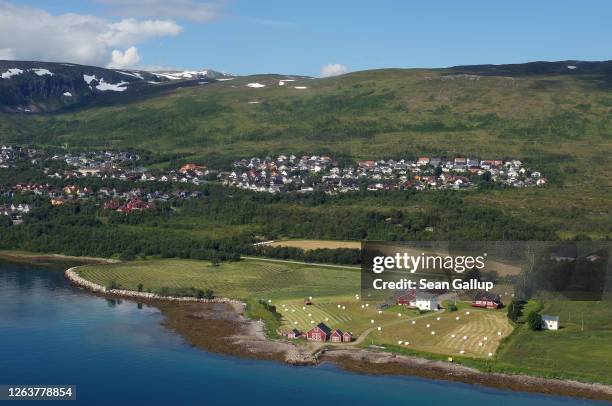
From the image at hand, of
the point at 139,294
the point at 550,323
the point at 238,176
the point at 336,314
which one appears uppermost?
the point at 238,176

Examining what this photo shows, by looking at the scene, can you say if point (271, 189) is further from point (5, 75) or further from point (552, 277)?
point (5, 75)

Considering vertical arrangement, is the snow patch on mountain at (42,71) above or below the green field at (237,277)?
above

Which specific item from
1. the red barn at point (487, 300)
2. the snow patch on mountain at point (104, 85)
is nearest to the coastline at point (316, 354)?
the red barn at point (487, 300)

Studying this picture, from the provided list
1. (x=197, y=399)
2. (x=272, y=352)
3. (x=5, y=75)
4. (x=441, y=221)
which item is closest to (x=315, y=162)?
(x=441, y=221)

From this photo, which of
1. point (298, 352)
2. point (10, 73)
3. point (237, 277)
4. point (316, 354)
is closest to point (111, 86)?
point (10, 73)

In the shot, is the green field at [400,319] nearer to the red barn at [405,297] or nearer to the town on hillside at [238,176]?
the red barn at [405,297]

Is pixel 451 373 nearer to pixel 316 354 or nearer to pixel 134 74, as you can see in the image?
pixel 316 354
